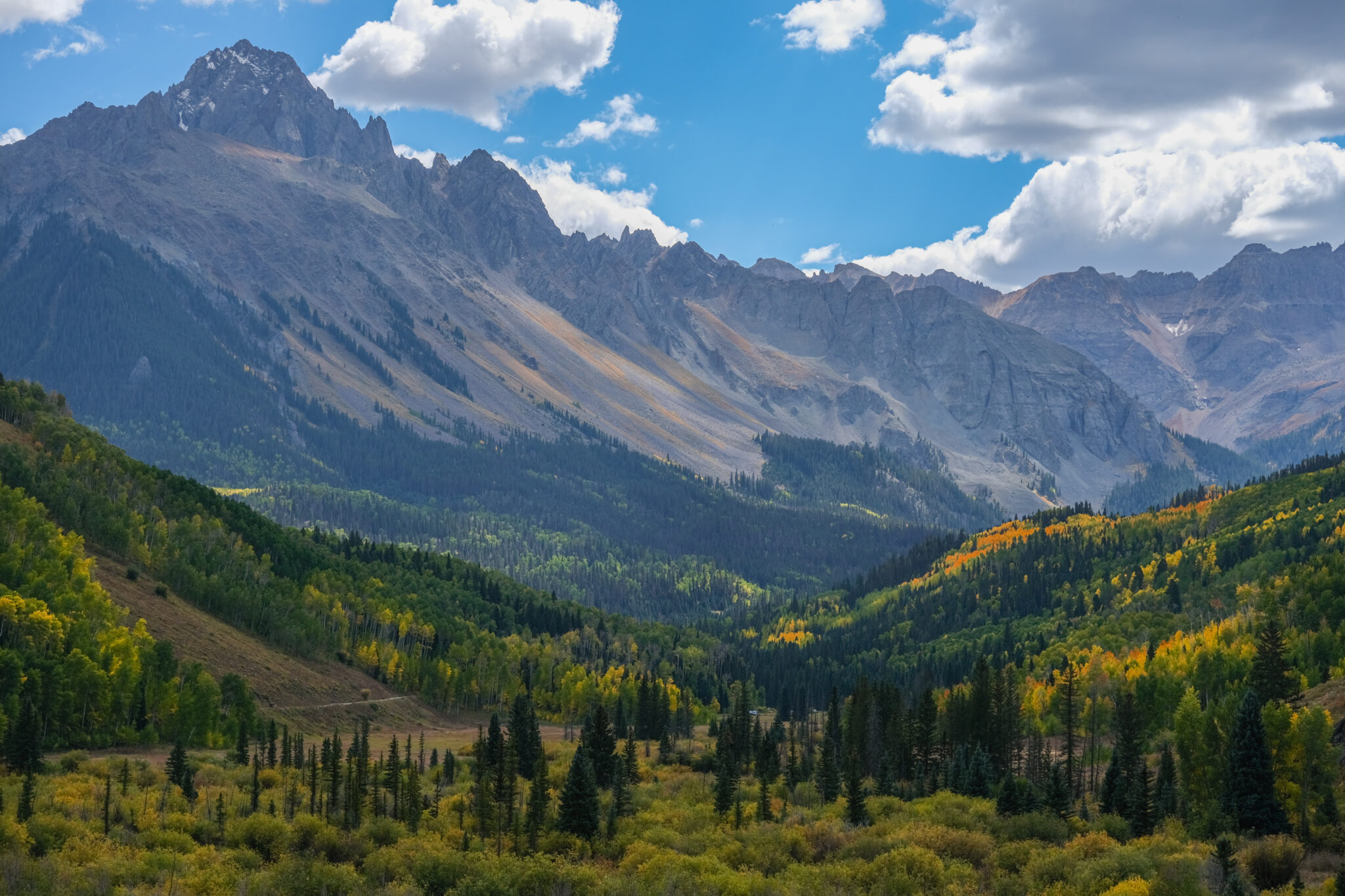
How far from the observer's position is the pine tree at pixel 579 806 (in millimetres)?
88750

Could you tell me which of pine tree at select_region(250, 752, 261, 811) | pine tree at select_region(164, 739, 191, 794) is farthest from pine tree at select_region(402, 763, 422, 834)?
pine tree at select_region(164, 739, 191, 794)

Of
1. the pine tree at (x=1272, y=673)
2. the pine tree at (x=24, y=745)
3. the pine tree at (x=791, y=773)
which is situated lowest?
the pine tree at (x=791, y=773)

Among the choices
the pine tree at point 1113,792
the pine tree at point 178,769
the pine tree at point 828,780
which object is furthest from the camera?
the pine tree at point 828,780

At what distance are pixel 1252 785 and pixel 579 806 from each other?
47.7m

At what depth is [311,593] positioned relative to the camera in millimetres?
174500

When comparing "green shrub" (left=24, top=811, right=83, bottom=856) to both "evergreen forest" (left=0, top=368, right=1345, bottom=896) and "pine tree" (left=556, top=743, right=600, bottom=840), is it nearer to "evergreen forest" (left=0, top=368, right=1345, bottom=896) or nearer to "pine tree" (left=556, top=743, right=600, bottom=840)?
"evergreen forest" (left=0, top=368, right=1345, bottom=896)

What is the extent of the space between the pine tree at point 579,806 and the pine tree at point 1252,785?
45043 millimetres

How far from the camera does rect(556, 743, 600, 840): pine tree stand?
8875 centimetres

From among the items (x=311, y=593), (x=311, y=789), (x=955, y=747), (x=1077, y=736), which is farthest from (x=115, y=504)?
(x=1077, y=736)

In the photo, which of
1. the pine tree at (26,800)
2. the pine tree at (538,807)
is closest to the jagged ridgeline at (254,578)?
the pine tree at (26,800)

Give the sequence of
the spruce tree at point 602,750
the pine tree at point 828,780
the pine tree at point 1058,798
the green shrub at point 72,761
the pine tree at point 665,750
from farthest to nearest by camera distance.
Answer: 1. the pine tree at point 665,750
2. the spruce tree at point 602,750
3. the pine tree at point 828,780
4. the green shrub at point 72,761
5. the pine tree at point 1058,798

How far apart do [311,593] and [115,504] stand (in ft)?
101

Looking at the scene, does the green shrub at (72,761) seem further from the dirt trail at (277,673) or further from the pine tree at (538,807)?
the pine tree at (538,807)

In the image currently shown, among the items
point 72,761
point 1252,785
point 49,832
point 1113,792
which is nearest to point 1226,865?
point 1252,785
